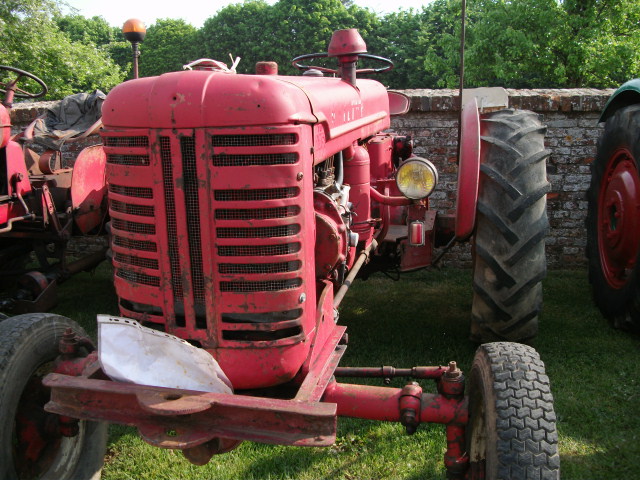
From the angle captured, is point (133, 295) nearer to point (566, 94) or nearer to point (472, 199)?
point (472, 199)

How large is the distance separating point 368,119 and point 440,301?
2101 millimetres

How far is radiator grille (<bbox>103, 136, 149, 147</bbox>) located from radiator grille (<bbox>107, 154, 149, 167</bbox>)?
0.13 ft

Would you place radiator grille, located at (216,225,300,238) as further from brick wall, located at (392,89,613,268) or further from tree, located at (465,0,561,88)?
tree, located at (465,0,561,88)

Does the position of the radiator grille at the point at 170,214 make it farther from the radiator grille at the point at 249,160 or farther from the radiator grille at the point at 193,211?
the radiator grille at the point at 249,160

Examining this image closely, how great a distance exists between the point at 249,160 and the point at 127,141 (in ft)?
1.46

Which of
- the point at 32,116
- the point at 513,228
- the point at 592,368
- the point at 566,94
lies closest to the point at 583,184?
the point at 566,94

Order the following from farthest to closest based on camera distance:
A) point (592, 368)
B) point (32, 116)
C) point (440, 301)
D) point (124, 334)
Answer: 1. point (32, 116)
2. point (440, 301)
3. point (592, 368)
4. point (124, 334)

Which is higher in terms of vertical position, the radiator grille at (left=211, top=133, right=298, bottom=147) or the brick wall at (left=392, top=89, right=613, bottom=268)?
the radiator grille at (left=211, top=133, right=298, bottom=147)

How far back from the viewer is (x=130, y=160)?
6.72ft

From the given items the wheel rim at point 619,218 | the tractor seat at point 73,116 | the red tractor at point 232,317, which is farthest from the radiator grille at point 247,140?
the tractor seat at point 73,116

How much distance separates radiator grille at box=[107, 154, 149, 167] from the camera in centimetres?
201

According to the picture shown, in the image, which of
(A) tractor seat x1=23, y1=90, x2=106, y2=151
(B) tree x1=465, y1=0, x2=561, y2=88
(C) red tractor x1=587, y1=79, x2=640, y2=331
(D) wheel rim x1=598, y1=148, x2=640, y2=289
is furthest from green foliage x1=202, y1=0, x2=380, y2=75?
(D) wheel rim x1=598, y1=148, x2=640, y2=289

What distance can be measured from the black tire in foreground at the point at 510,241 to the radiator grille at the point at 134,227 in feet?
6.05

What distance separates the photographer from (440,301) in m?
5.02
